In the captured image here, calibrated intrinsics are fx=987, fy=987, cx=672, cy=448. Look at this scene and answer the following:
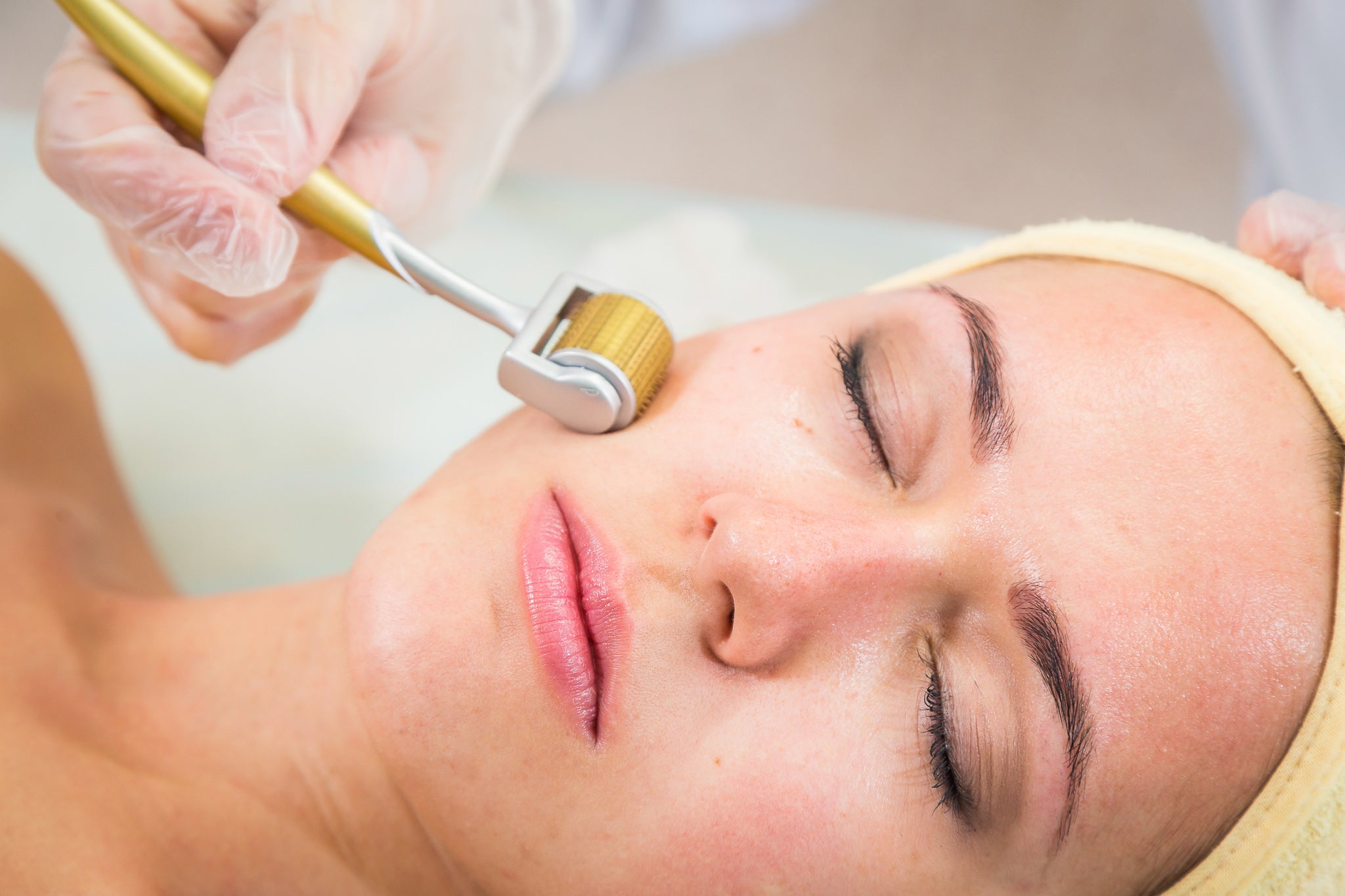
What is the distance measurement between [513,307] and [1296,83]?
3.66 feet

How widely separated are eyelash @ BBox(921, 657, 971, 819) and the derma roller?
1.09 feet

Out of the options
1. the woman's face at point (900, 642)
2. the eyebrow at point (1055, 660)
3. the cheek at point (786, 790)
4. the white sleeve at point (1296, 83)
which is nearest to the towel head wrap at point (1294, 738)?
the woman's face at point (900, 642)

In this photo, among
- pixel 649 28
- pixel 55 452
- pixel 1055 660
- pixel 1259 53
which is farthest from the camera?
pixel 649 28

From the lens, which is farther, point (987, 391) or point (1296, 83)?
point (1296, 83)

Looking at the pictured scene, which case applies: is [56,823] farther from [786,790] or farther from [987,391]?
[987,391]

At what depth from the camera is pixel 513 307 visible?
2.90 feet

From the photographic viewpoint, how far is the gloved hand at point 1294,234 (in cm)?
89

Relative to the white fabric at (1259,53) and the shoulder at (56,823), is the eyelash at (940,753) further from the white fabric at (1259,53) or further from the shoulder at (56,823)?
the white fabric at (1259,53)

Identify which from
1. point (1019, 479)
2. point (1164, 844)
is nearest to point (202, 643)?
point (1019, 479)

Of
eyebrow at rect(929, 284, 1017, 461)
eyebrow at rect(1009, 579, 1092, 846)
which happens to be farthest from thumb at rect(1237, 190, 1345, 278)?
eyebrow at rect(1009, 579, 1092, 846)

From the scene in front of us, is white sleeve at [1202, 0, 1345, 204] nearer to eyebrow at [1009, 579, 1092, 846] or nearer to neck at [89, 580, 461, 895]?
eyebrow at [1009, 579, 1092, 846]

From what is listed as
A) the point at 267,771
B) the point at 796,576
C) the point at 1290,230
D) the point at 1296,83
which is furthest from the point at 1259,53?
the point at 267,771

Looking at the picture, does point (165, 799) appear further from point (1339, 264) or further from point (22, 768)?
point (1339, 264)

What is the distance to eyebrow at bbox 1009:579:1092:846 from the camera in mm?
724
